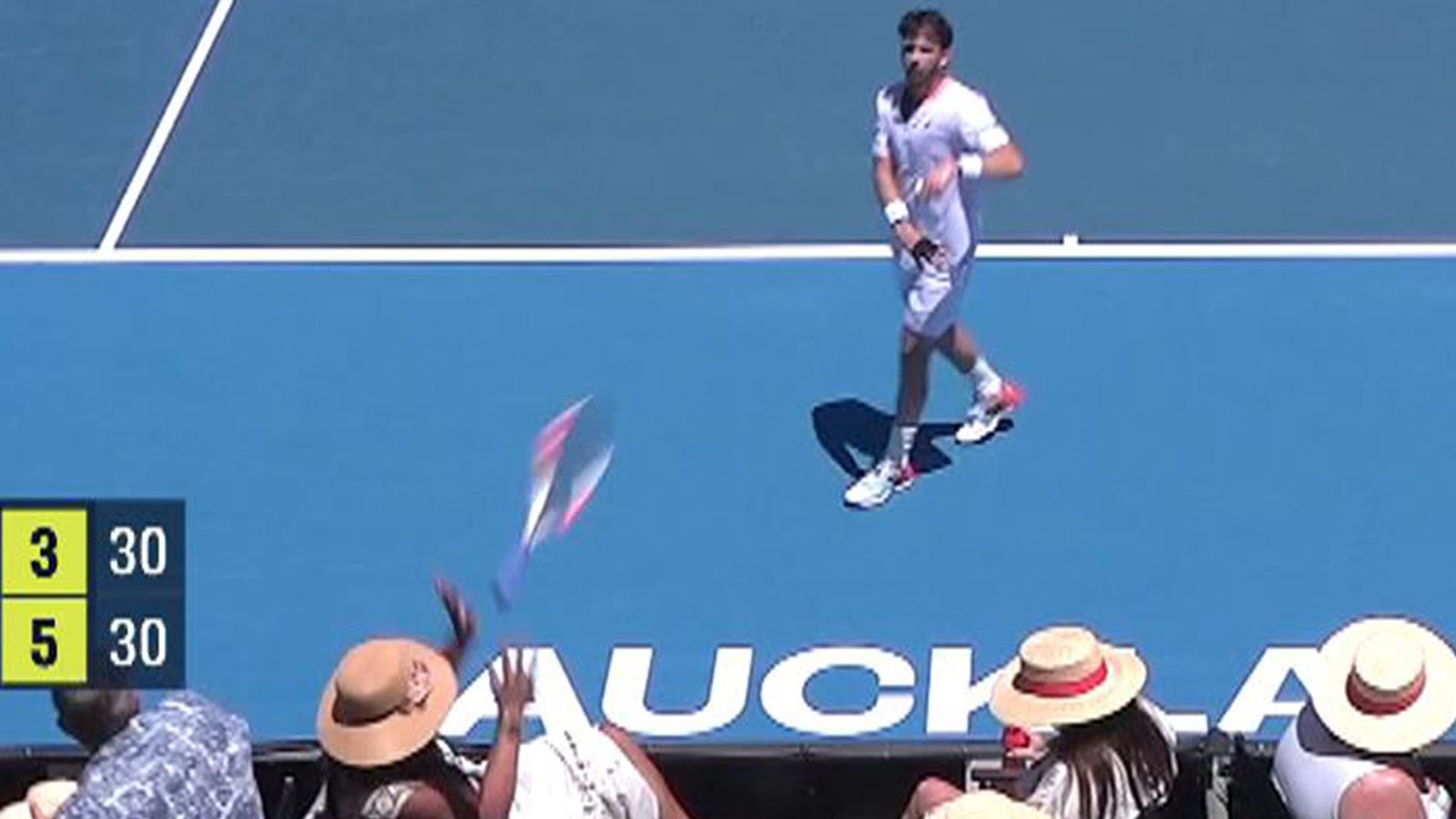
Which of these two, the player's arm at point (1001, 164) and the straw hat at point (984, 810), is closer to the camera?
the straw hat at point (984, 810)

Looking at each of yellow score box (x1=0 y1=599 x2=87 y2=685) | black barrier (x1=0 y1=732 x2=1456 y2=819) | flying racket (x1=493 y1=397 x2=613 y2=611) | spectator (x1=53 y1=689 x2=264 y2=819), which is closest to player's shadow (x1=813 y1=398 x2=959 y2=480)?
flying racket (x1=493 y1=397 x2=613 y2=611)

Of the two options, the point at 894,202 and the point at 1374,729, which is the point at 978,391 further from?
the point at 1374,729

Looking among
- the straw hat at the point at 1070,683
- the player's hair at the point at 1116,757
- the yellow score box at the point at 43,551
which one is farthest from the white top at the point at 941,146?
the player's hair at the point at 1116,757

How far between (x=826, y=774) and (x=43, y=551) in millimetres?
4240

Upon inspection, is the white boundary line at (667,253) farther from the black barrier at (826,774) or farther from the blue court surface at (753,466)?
the black barrier at (826,774)

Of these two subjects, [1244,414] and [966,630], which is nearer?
[966,630]

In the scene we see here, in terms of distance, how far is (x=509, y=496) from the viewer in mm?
12328

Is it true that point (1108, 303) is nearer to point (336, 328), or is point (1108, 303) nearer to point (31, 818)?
point (336, 328)

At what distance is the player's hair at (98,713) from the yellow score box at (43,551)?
3.32 meters

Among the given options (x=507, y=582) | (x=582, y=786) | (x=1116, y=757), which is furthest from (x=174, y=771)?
(x=507, y=582)

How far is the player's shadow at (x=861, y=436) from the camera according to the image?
12.6 meters

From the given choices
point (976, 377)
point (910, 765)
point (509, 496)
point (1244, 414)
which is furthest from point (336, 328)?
point (910, 765)

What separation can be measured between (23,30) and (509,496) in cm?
578

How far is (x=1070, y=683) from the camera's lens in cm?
789
